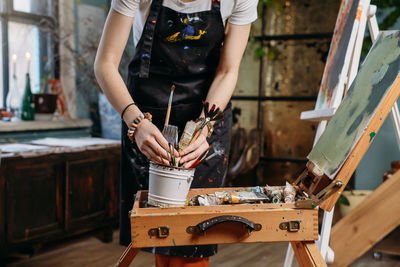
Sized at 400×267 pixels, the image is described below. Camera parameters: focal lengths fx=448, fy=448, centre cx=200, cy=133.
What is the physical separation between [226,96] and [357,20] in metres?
0.66

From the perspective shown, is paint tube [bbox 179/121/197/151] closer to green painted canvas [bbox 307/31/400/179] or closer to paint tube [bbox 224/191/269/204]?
paint tube [bbox 224/191/269/204]

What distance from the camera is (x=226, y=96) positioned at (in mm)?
1385

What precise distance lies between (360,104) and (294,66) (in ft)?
9.60

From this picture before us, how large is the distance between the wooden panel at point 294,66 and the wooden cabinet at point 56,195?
1670mm

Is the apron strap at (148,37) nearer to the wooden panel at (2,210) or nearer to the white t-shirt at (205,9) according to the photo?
the white t-shirt at (205,9)

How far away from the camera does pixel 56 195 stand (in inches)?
113

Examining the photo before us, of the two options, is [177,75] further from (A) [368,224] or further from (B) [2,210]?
(A) [368,224]

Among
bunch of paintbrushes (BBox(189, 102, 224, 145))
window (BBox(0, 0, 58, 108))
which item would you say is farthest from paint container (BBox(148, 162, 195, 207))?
window (BBox(0, 0, 58, 108))

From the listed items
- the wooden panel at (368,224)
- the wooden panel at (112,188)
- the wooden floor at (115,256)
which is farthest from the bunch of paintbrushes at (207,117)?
the wooden panel at (112,188)

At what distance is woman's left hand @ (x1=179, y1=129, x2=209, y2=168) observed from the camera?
1.11 meters

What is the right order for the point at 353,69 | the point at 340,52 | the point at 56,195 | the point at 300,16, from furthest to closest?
1. the point at 300,16
2. the point at 56,195
3. the point at 340,52
4. the point at 353,69

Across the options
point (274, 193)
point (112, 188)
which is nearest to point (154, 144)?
point (274, 193)

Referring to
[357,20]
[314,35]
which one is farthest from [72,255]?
[314,35]

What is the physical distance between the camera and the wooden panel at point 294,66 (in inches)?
157
